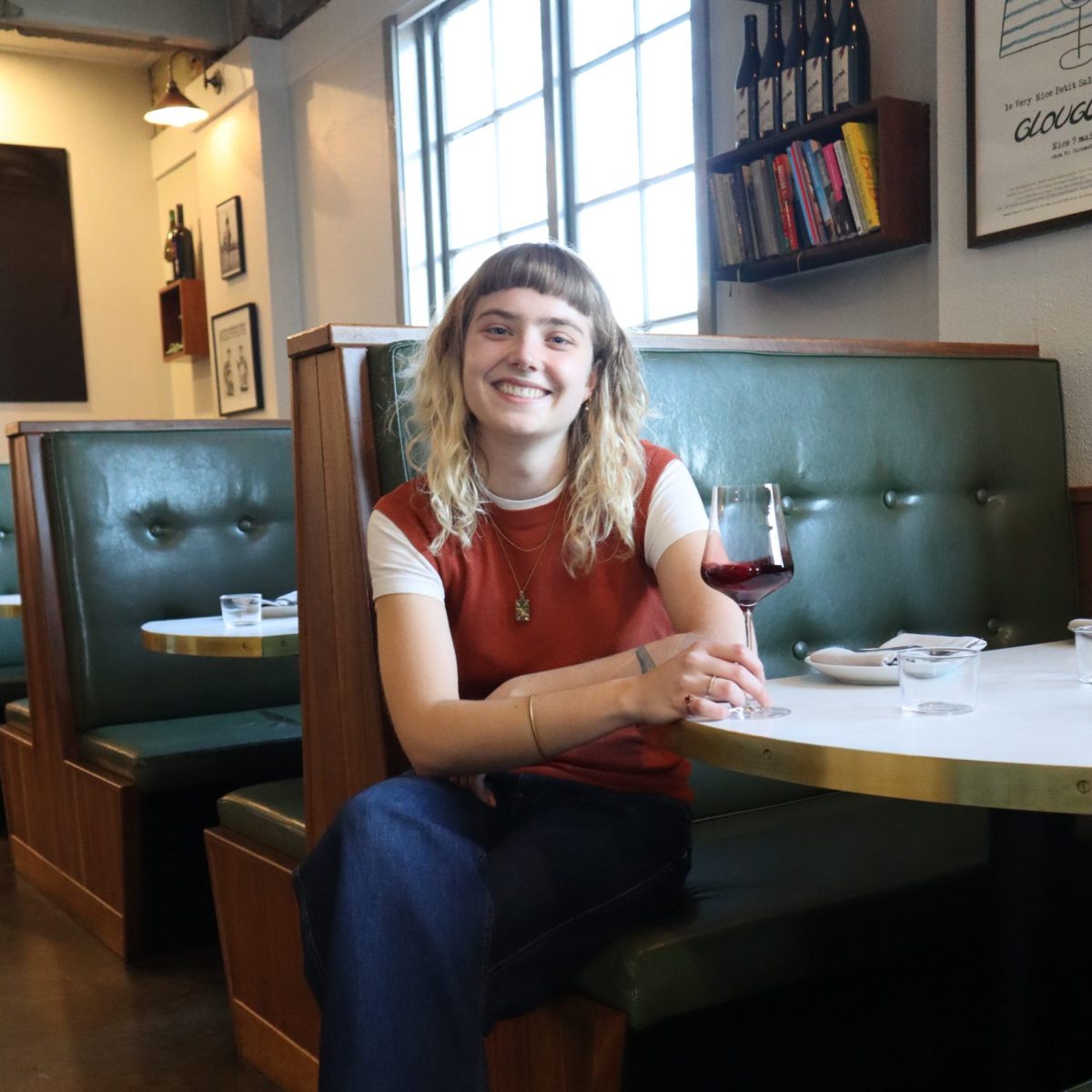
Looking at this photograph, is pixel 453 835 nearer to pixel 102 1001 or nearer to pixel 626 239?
pixel 102 1001

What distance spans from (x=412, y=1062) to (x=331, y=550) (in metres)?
0.79

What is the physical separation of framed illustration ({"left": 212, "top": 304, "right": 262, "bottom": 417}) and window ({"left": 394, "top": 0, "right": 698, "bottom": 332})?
4.22ft

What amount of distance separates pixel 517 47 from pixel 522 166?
1.39 ft

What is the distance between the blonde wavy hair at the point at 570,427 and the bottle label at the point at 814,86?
1695mm

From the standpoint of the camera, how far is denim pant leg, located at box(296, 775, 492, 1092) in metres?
1.25

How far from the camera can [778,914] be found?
4.84ft

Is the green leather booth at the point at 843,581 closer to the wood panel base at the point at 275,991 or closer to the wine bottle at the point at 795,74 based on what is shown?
the wood panel base at the point at 275,991

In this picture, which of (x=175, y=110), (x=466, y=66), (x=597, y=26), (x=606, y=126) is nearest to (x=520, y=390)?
(x=606, y=126)

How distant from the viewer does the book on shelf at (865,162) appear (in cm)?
304

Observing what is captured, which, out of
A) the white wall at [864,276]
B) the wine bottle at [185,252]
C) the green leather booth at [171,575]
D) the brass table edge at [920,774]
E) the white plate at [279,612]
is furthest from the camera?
the wine bottle at [185,252]

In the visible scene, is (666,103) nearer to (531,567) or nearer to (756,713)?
(531,567)

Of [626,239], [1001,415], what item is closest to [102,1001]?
[1001,415]

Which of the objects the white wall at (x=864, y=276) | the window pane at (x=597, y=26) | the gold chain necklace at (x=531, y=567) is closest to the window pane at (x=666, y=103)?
the window pane at (x=597, y=26)

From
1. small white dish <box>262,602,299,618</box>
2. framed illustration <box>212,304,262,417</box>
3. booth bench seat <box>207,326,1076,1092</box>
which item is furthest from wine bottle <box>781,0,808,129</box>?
framed illustration <box>212,304,262,417</box>
